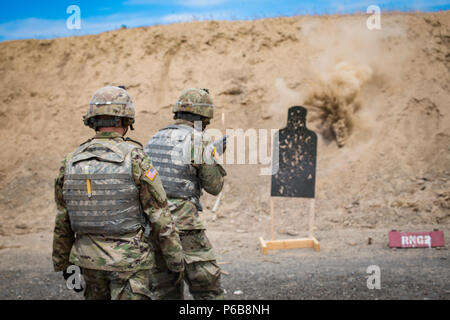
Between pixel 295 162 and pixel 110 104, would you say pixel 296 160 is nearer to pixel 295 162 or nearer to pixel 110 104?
pixel 295 162

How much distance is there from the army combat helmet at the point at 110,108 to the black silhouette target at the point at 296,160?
4193 millimetres

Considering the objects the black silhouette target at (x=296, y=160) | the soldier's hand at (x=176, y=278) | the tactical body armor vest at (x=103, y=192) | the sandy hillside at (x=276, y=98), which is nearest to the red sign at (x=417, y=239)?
the black silhouette target at (x=296, y=160)

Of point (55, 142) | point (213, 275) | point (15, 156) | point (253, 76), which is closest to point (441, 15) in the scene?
point (253, 76)

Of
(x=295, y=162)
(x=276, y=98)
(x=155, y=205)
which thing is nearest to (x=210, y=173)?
(x=155, y=205)

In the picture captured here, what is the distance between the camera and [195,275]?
3.48 m

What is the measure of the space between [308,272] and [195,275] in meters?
2.36

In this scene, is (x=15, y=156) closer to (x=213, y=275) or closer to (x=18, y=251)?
(x=18, y=251)

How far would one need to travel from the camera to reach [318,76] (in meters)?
11.1

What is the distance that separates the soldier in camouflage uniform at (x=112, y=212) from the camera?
8.68 feet

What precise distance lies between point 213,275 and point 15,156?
10.3m

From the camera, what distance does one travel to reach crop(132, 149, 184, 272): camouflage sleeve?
2709mm

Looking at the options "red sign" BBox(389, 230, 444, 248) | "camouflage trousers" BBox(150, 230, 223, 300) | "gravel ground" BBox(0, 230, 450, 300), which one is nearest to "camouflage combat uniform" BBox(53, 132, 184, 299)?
"camouflage trousers" BBox(150, 230, 223, 300)

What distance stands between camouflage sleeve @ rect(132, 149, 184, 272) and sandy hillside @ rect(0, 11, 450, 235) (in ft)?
18.2

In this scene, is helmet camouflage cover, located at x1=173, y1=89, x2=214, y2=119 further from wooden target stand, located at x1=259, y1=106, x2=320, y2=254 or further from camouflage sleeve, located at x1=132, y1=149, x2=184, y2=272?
wooden target stand, located at x1=259, y1=106, x2=320, y2=254
